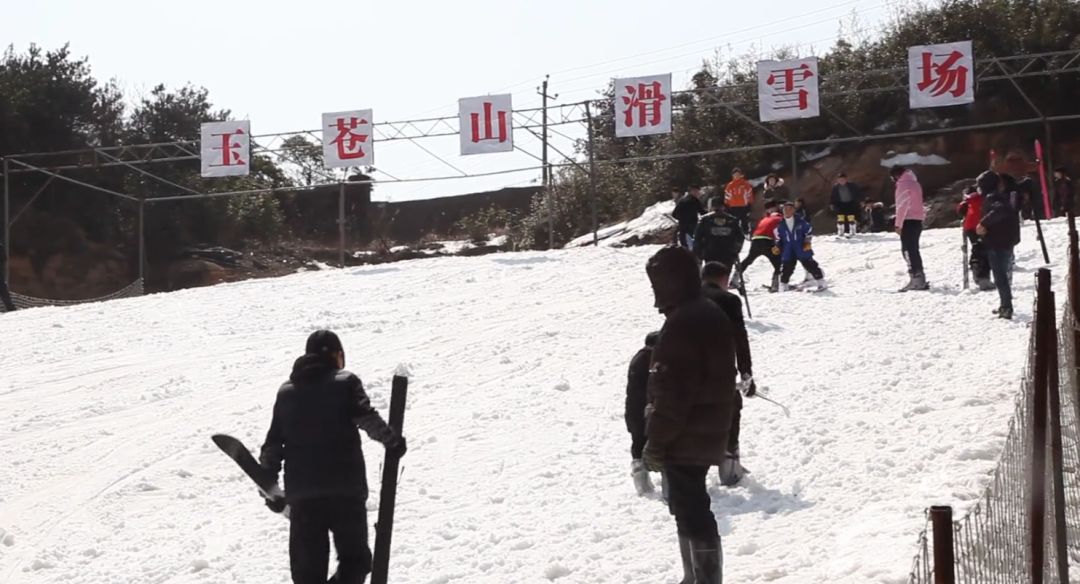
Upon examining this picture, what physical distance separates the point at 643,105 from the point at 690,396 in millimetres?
22551

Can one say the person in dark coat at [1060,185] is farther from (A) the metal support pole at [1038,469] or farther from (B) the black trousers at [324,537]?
(B) the black trousers at [324,537]

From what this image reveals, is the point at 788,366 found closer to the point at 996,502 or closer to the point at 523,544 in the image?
the point at 523,544

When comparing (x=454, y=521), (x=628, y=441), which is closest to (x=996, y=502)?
(x=454, y=521)

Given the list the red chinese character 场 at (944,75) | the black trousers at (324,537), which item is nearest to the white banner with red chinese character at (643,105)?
the red chinese character 场 at (944,75)

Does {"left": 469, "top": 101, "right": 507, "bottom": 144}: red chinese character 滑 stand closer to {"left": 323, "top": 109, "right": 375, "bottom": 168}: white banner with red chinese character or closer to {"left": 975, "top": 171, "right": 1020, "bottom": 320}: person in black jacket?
{"left": 323, "top": 109, "right": 375, "bottom": 168}: white banner with red chinese character

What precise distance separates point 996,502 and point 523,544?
3361mm

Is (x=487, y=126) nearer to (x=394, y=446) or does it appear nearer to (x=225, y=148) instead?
(x=225, y=148)

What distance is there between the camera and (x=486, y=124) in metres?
28.5

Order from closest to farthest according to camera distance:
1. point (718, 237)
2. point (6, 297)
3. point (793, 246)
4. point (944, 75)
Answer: point (718, 237) < point (793, 246) < point (6, 297) < point (944, 75)

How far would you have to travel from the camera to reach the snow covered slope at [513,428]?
8.38 m

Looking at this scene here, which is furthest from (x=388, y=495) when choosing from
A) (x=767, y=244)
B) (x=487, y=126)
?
(x=487, y=126)

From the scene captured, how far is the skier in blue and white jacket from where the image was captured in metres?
19.2

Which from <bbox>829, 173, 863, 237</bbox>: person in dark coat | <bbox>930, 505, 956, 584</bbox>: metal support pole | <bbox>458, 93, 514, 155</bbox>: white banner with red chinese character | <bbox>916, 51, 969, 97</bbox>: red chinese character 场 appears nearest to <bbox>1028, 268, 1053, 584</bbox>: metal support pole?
<bbox>930, 505, 956, 584</bbox>: metal support pole

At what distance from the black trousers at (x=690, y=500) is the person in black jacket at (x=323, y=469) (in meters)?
1.40
